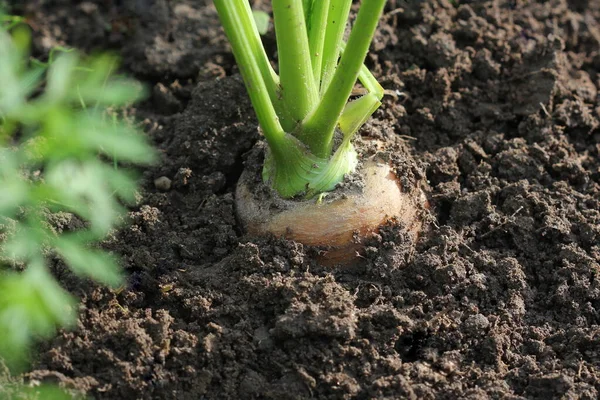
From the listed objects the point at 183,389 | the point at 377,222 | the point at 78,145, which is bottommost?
the point at 183,389

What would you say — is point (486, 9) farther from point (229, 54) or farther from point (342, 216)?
point (342, 216)

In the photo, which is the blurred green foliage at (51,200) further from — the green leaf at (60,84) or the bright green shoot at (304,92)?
the bright green shoot at (304,92)

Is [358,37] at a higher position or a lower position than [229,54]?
higher

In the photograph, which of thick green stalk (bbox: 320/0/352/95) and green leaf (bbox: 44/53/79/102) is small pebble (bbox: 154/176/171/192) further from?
thick green stalk (bbox: 320/0/352/95)

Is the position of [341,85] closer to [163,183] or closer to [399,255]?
[399,255]

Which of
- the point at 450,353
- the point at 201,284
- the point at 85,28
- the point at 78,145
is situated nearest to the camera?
the point at 78,145

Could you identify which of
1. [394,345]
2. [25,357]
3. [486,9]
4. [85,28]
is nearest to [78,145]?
[25,357]

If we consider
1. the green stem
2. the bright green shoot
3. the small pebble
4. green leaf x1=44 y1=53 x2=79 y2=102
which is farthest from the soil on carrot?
green leaf x1=44 y1=53 x2=79 y2=102
